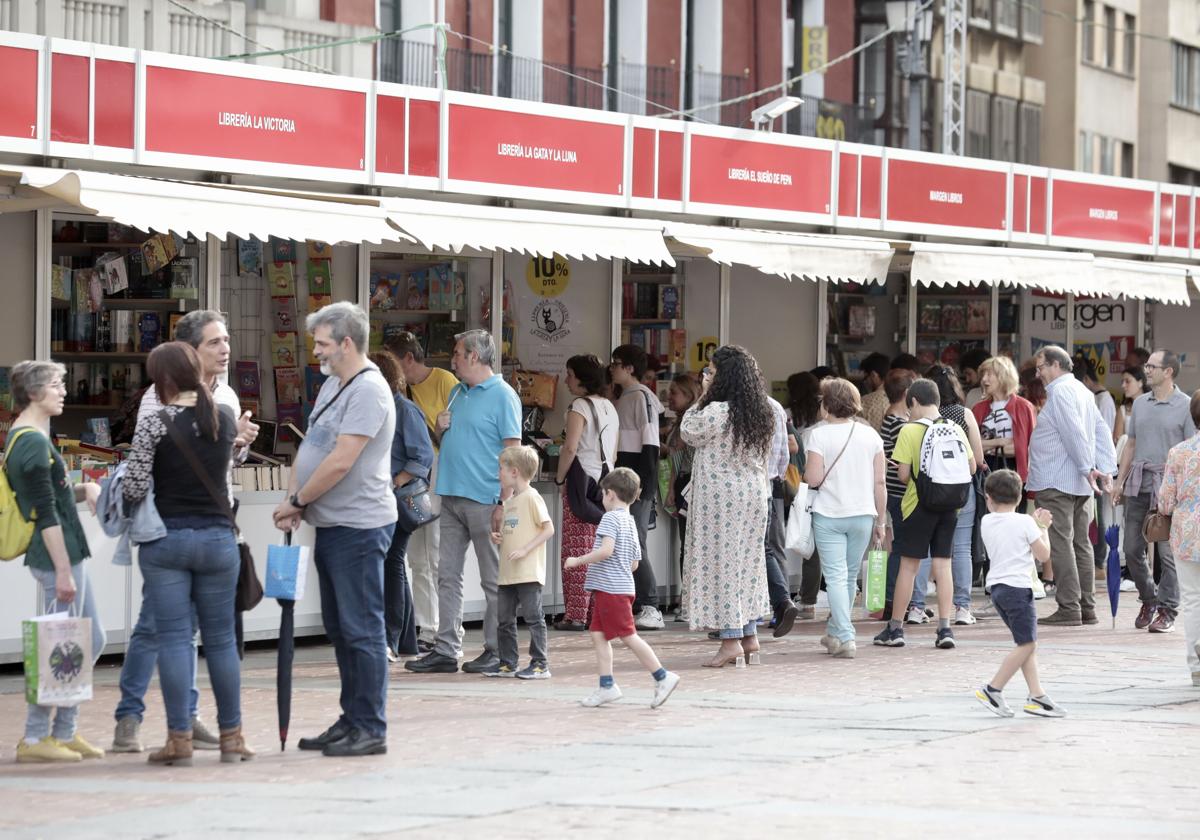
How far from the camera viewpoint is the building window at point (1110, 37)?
183ft

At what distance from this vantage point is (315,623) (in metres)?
13.2

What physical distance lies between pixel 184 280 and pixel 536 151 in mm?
2497

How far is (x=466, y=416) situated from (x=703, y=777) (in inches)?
140

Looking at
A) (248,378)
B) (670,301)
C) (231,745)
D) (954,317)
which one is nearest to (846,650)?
(248,378)

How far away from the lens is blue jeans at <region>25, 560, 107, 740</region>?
8766 millimetres

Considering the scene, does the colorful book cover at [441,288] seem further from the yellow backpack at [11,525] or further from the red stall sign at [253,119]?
the yellow backpack at [11,525]

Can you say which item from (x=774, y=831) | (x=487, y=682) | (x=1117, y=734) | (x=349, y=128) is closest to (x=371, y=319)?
(x=349, y=128)

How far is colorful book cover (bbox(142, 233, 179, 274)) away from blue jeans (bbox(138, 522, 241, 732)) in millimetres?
4958

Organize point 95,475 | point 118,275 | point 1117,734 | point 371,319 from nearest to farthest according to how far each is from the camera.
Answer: point 1117,734 → point 95,475 → point 118,275 → point 371,319

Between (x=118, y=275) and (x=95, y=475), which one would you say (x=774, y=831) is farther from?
(x=118, y=275)

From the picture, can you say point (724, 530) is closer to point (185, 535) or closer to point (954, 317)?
point (185, 535)

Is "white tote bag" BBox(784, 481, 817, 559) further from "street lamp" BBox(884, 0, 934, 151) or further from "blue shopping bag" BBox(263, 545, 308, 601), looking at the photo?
"street lamp" BBox(884, 0, 934, 151)

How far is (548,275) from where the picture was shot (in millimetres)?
15703

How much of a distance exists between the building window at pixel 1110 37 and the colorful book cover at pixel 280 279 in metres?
44.9
